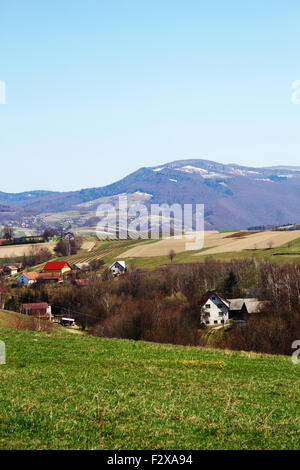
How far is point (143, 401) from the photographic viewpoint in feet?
43.3

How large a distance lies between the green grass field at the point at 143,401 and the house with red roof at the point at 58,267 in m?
85.5

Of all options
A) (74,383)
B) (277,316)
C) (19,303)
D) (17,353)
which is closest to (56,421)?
(74,383)

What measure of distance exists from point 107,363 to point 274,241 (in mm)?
112962

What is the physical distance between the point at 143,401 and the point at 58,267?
97.1 m

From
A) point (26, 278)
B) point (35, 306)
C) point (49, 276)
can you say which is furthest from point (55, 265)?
point (35, 306)

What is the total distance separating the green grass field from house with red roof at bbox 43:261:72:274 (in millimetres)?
85450

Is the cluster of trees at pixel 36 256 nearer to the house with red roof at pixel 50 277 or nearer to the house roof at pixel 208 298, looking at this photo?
the house with red roof at pixel 50 277

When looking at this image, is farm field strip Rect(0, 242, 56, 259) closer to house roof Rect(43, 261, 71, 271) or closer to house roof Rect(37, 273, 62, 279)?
house roof Rect(43, 261, 71, 271)

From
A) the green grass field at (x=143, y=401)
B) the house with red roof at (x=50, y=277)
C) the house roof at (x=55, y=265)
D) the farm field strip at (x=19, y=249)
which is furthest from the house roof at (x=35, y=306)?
the green grass field at (x=143, y=401)

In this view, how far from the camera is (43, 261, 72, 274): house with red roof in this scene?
350ft

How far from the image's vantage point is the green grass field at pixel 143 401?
10500 millimetres

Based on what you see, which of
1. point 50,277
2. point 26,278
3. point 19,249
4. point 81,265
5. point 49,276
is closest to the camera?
point 50,277

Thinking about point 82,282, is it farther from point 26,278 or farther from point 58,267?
point 58,267

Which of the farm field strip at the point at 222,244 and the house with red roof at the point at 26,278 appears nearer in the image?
the house with red roof at the point at 26,278
